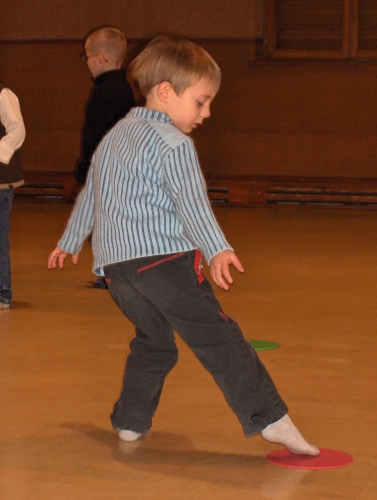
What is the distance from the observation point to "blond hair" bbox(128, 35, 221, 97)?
2.43m

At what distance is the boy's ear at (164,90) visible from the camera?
246 centimetres

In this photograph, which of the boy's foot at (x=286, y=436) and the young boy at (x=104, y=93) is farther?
the young boy at (x=104, y=93)

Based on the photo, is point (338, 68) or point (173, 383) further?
point (338, 68)

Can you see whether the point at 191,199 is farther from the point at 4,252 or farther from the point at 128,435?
the point at 4,252

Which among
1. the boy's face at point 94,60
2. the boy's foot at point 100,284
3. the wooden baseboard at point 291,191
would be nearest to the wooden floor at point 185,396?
the boy's foot at point 100,284

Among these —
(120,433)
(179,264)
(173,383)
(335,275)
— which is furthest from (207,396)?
(335,275)

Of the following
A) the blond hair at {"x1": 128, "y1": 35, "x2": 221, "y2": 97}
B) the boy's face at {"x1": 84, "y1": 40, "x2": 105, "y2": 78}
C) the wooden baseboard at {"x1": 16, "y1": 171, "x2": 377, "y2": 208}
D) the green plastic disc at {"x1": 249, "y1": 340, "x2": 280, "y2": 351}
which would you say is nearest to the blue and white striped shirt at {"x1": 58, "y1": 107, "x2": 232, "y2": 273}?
the blond hair at {"x1": 128, "y1": 35, "x2": 221, "y2": 97}

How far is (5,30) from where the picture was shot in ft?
33.8

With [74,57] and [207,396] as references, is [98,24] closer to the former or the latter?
[74,57]

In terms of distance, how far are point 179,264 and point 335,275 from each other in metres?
3.24

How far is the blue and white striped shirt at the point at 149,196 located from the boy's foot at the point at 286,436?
48 cm

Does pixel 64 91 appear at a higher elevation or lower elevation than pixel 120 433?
higher

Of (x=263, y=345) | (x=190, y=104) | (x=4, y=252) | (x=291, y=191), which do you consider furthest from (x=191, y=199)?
(x=291, y=191)

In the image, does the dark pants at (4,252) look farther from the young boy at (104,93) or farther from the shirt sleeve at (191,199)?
the shirt sleeve at (191,199)
